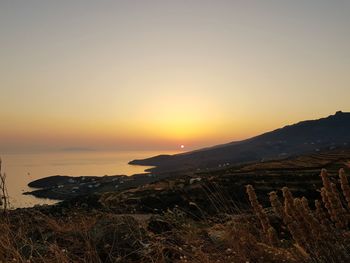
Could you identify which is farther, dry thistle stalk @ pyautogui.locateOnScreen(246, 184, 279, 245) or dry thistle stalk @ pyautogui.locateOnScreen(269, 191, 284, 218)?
dry thistle stalk @ pyautogui.locateOnScreen(246, 184, 279, 245)

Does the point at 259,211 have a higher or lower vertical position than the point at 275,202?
lower

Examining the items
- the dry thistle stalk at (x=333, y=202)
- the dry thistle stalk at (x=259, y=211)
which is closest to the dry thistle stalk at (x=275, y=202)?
the dry thistle stalk at (x=259, y=211)

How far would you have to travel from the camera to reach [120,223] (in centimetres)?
795

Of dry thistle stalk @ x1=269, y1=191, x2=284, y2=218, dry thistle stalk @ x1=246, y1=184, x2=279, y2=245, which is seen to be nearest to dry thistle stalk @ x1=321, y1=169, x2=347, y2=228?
dry thistle stalk @ x1=269, y1=191, x2=284, y2=218

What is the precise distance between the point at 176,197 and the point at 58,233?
3588 cm

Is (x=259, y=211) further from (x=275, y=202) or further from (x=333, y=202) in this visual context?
(x=333, y=202)

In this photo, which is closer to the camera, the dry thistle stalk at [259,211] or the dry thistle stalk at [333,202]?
the dry thistle stalk at [333,202]

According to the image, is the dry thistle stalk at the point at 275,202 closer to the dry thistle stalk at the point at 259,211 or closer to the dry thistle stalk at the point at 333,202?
the dry thistle stalk at the point at 259,211

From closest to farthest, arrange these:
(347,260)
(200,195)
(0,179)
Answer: (347,260)
(0,179)
(200,195)

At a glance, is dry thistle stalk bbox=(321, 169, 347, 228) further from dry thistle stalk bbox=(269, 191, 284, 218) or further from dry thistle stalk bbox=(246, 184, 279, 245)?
dry thistle stalk bbox=(246, 184, 279, 245)

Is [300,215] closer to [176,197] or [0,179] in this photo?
[0,179]

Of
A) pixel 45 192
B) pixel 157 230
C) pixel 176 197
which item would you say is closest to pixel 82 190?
pixel 45 192

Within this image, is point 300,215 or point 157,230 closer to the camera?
point 300,215

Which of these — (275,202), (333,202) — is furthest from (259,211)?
(333,202)
